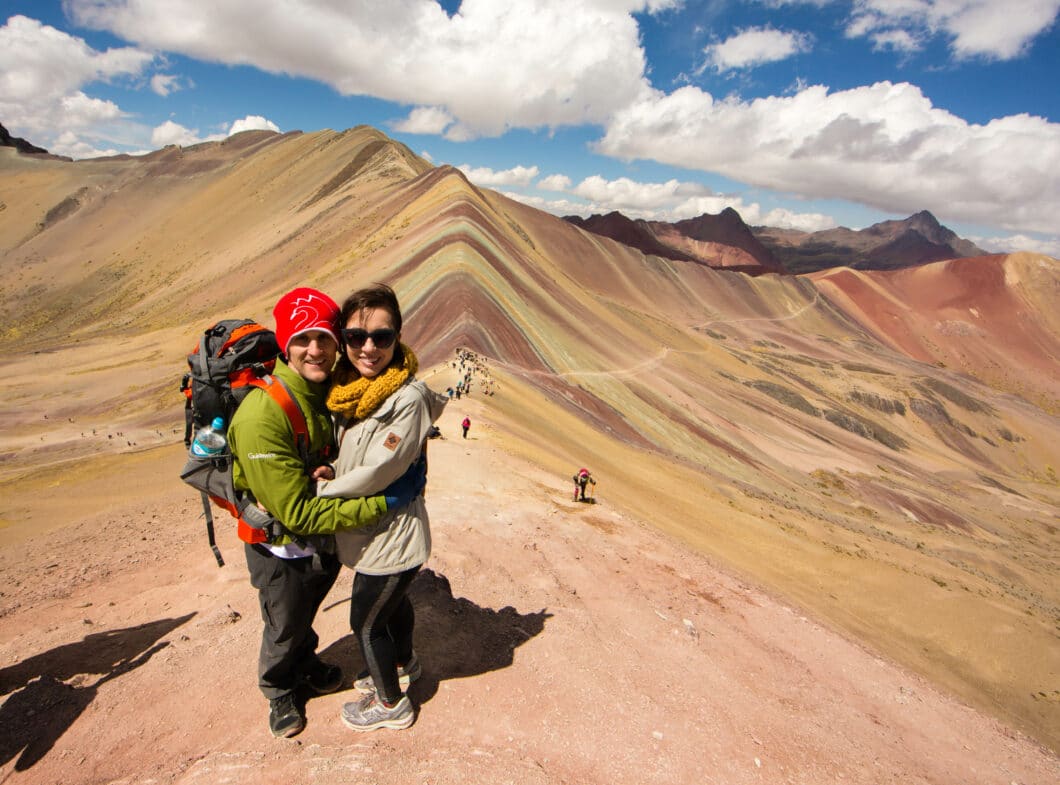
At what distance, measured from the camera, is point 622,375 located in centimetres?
3469

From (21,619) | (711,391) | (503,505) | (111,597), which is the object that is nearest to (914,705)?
(503,505)

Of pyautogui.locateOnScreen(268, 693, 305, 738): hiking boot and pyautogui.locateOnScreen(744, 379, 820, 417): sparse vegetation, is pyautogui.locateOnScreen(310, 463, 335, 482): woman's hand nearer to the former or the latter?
pyautogui.locateOnScreen(268, 693, 305, 738): hiking boot

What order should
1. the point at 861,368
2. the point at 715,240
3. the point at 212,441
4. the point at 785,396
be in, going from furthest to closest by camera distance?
the point at 715,240
the point at 861,368
the point at 785,396
the point at 212,441

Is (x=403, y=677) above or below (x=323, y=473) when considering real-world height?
below

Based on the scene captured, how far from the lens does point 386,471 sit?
9.51 ft

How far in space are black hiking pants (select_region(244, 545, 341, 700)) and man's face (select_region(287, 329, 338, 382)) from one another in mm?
1110

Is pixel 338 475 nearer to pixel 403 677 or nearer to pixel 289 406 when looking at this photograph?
pixel 289 406

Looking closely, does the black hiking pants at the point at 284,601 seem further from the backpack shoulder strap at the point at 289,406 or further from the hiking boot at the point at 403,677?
the backpack shoulder strap at the point at 289,406

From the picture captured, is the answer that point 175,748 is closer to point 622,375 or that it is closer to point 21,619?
point 21,619

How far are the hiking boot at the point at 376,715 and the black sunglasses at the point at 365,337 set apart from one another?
2390 millimetres

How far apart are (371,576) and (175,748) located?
1885 mm

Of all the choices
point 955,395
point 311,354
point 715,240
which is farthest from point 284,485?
point 715,240

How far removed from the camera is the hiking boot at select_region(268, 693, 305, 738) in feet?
11.4

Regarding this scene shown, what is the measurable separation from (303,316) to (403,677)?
8.95ft
